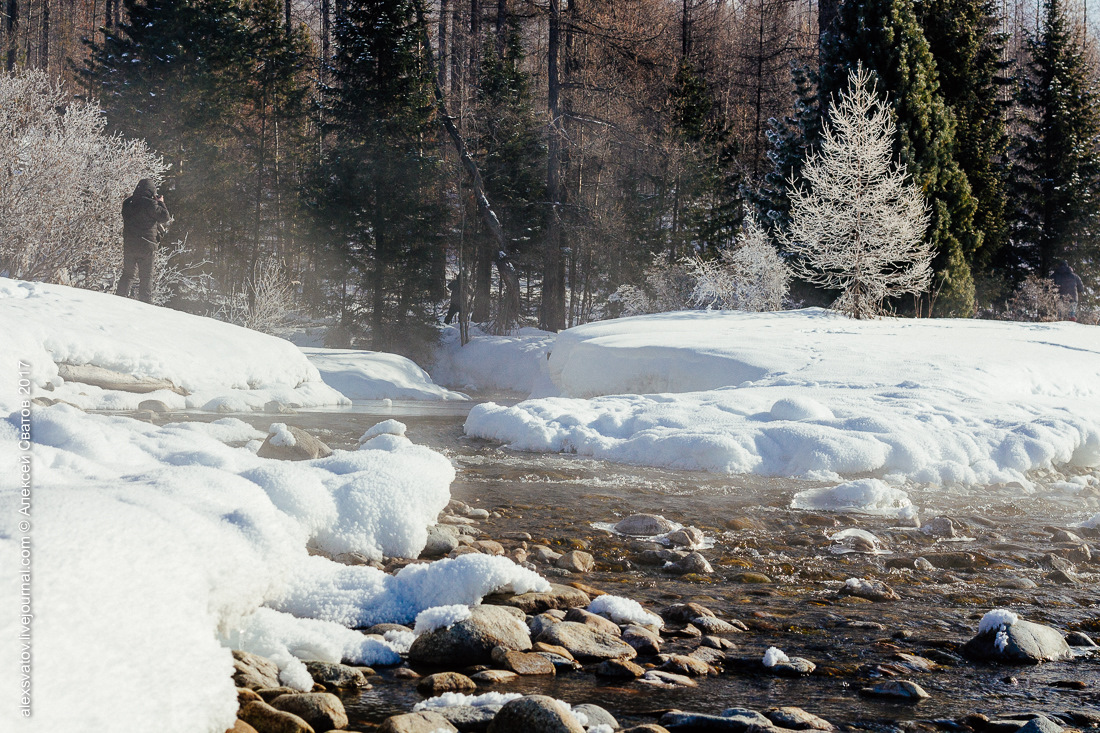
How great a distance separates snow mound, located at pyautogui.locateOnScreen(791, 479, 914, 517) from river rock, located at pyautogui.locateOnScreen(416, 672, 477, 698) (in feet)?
11.9

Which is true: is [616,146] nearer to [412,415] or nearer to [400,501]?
[412,415]

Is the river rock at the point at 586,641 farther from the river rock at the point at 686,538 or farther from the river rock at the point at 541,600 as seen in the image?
the river rock at the point at 686,538

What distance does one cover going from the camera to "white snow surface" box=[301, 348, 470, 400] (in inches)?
596

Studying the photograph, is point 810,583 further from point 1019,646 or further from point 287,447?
point 287,447

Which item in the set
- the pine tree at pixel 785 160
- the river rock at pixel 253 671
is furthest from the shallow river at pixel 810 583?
the pine tree at pixel 785 160

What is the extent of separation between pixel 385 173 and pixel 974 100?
15188 millimetres

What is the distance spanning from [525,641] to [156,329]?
33.2 ft

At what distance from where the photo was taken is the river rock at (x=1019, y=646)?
311 centimetres

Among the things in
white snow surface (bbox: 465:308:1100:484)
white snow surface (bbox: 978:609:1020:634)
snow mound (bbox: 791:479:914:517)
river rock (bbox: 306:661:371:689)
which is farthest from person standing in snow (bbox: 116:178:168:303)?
white snow surface (bbox: 978:609:1020:634)

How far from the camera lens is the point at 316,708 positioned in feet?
7.97

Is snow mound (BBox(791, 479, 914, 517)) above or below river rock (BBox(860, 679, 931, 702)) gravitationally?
above

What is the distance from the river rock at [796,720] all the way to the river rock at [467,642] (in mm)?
911

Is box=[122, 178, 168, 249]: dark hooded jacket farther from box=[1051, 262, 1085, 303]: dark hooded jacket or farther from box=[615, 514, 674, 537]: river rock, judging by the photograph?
box=[1051, 262, 1085, 303]: dark hooded jacket

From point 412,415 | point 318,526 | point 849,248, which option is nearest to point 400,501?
point 318,526
